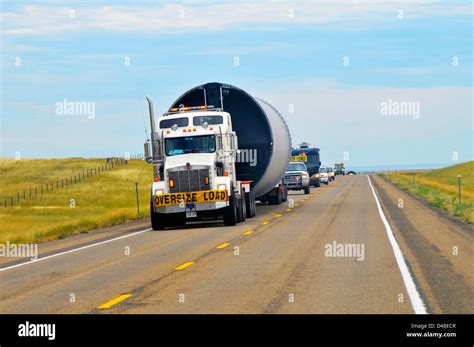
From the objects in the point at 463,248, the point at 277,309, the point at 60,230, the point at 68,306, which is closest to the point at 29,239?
the point at 60,230

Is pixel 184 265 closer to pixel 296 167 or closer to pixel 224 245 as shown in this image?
pixel 224 245

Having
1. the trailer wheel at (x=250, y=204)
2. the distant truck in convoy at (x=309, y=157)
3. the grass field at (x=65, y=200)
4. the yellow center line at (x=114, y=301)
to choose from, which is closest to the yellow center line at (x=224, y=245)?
the grass field at (x=65, y=200)

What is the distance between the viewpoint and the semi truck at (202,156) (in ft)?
89.1

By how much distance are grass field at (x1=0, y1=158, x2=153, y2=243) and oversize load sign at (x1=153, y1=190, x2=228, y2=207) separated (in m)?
3.16

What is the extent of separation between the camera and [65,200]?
74.8m

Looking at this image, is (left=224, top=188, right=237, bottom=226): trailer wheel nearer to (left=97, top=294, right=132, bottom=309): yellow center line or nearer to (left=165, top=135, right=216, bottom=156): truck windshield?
(left=165, top=135, right=216, bottom=156): truck windshield

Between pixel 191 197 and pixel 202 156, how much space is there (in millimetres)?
1413

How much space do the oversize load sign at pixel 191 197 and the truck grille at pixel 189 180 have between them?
18 cm

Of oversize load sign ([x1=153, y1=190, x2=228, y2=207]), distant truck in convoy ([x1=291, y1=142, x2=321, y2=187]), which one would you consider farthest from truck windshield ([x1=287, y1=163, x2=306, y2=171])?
oversize load sign ([x1=153, y1=190, x2=228, y2=207])

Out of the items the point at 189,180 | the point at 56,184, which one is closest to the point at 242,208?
the point at 189,180

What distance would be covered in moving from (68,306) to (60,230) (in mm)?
16759

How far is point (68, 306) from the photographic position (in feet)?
38.5

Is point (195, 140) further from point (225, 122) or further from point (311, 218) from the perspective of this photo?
point (311, 218)
